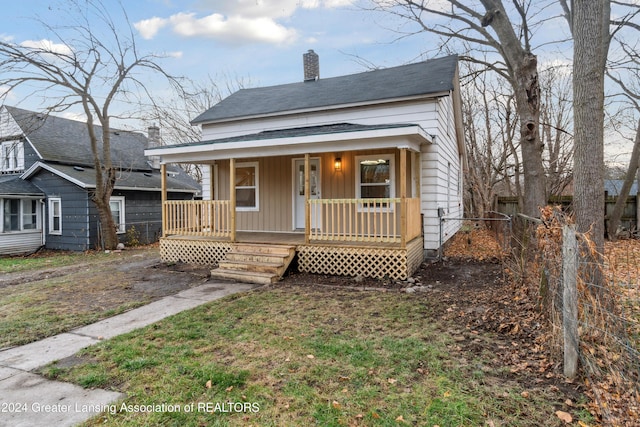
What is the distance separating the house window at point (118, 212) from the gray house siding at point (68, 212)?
1260mm

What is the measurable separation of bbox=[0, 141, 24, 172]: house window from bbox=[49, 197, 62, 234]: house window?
8.47 ft

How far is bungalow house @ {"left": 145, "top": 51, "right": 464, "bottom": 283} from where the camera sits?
749 centimetres

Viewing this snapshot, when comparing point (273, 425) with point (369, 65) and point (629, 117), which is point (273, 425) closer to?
point (369, 65)

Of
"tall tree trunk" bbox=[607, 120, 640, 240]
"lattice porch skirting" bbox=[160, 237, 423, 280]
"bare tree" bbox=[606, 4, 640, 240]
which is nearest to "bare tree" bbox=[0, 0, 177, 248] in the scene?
"lattice porch skirting" bbox=[160, 237, 423, 280]

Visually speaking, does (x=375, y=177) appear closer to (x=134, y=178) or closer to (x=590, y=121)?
(x=590, y=121)

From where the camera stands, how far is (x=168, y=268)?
29.1 ft

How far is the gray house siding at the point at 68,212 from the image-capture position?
1448 cm

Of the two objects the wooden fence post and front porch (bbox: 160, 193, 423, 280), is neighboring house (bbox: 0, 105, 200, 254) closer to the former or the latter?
front porch (bbox: 160, 193, 423, 280)

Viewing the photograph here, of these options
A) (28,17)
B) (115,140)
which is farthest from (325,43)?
(115,140)

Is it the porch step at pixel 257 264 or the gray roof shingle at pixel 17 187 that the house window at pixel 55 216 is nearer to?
the gray roof shingle at pixel 17 187

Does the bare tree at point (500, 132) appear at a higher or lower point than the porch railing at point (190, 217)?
higher

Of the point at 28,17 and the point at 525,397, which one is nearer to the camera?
the point at 525,397

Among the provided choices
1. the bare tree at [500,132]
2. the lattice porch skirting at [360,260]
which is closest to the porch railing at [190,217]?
the lattice porch skirting at [360,260]

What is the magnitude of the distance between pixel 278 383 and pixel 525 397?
201 cm
